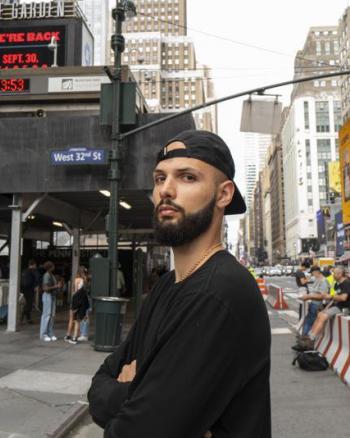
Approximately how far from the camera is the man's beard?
1.63m

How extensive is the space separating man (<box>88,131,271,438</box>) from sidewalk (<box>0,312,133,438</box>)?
4134 millimetres

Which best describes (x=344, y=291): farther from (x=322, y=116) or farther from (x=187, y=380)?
(x=322, y=116)

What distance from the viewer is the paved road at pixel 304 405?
5234 mm

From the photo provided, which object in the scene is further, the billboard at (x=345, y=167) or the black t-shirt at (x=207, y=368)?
the billboard at (x=345, y=167)

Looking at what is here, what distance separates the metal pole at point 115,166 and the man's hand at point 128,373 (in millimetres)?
8905

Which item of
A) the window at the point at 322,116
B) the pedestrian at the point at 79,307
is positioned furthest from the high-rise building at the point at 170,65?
the pedestrian at the point at 79,307

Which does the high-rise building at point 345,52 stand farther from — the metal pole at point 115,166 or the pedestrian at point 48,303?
the pedestrian at point 48,303

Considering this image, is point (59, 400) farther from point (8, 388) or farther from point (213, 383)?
point (213, 383)

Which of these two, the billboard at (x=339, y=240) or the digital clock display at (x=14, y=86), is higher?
the digital clock display at (x=14, y=86)

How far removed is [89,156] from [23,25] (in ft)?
42.4

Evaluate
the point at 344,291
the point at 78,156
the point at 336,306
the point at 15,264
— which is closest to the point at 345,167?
the point at 344,291

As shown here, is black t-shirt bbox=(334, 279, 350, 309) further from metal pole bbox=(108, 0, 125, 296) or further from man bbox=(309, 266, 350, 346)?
metal pole bbox=(108, 0, 125, 296)

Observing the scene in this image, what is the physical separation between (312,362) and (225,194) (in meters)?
7.60

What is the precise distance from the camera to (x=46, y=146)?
1327 centimetres
